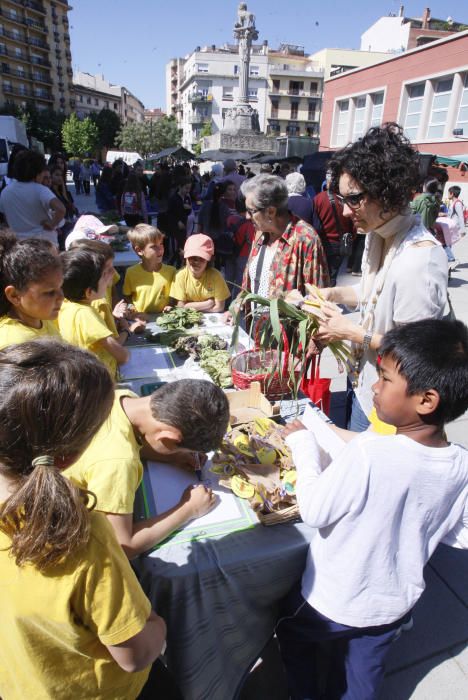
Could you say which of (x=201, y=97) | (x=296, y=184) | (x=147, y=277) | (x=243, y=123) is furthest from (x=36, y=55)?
(x=147, y=277)

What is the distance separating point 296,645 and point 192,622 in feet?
1.40

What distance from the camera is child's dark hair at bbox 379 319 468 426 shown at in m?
1.16

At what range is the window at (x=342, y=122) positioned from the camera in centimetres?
2772

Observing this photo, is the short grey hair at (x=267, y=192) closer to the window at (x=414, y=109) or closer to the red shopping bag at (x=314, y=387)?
the red shopping bag at (x=314, y=387)

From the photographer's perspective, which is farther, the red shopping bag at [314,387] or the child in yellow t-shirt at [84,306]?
the red shopping bag at [314,387]

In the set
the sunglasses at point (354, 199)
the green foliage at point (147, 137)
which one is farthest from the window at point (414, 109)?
the green foliage at point (147, 137)

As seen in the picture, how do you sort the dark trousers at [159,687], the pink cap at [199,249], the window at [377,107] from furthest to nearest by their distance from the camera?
the window at [377,107] < the pink cap at [199,249] < the dark trousers at [159,687]

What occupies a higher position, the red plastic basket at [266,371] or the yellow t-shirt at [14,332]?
the yellow t-shirt at [14,332]

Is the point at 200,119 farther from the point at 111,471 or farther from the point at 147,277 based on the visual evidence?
the point at 111,471

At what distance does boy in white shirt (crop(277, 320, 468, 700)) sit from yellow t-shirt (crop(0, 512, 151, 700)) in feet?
1.89

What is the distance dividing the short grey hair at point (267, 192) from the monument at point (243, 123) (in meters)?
23.3

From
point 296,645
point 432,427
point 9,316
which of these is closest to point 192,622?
point 296,645

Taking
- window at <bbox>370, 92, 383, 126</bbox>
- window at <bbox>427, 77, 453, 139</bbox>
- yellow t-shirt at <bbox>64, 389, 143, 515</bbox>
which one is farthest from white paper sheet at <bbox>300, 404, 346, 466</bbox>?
window at <bbox>370, 92, 383, 126</bbox>

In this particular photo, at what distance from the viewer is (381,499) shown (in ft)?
3.82
